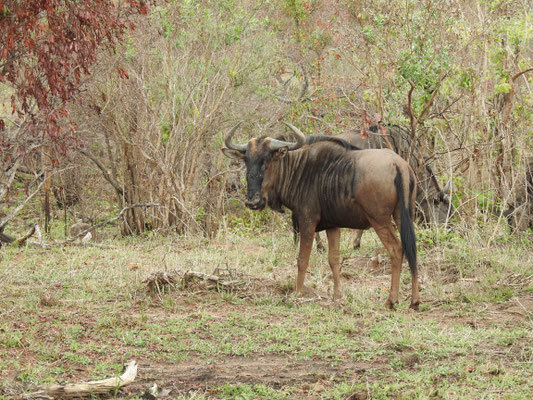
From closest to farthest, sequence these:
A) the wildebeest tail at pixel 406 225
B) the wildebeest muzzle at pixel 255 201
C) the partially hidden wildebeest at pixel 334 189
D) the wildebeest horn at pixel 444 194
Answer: the wildebeest tail at pixel 406 225 → the partially hidden wildebeest at pixel 334 189 → the wildebeest muzzle at pixel 255 201 → the wildebeest horn at pixel 444 194

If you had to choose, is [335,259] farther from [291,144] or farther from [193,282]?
[193,282]

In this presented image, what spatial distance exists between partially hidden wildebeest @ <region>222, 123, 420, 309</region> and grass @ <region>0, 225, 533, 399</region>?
60cm

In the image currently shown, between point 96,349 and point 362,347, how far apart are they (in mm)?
2145

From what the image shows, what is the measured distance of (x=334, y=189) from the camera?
25.4 feet

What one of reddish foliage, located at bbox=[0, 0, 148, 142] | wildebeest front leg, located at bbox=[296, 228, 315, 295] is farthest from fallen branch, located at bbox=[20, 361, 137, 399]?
wildebeest front leg, located at bbox=[296, 228, 315, 295]

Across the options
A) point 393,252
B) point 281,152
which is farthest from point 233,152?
point 393,252

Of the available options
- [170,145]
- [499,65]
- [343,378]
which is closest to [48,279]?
[170,145]

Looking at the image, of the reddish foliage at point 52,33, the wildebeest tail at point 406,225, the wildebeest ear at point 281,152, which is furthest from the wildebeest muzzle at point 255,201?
the reddish foliage at point 52,33

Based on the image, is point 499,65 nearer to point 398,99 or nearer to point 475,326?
point 398,99

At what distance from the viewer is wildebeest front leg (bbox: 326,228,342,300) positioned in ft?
25.9

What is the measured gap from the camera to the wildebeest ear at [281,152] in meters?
7.99

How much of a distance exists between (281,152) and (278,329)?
223 cm

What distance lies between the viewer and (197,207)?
12.7 meters

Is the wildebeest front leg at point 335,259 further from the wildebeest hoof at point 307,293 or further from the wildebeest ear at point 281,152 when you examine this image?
the wildebeest ear at point 281,152
